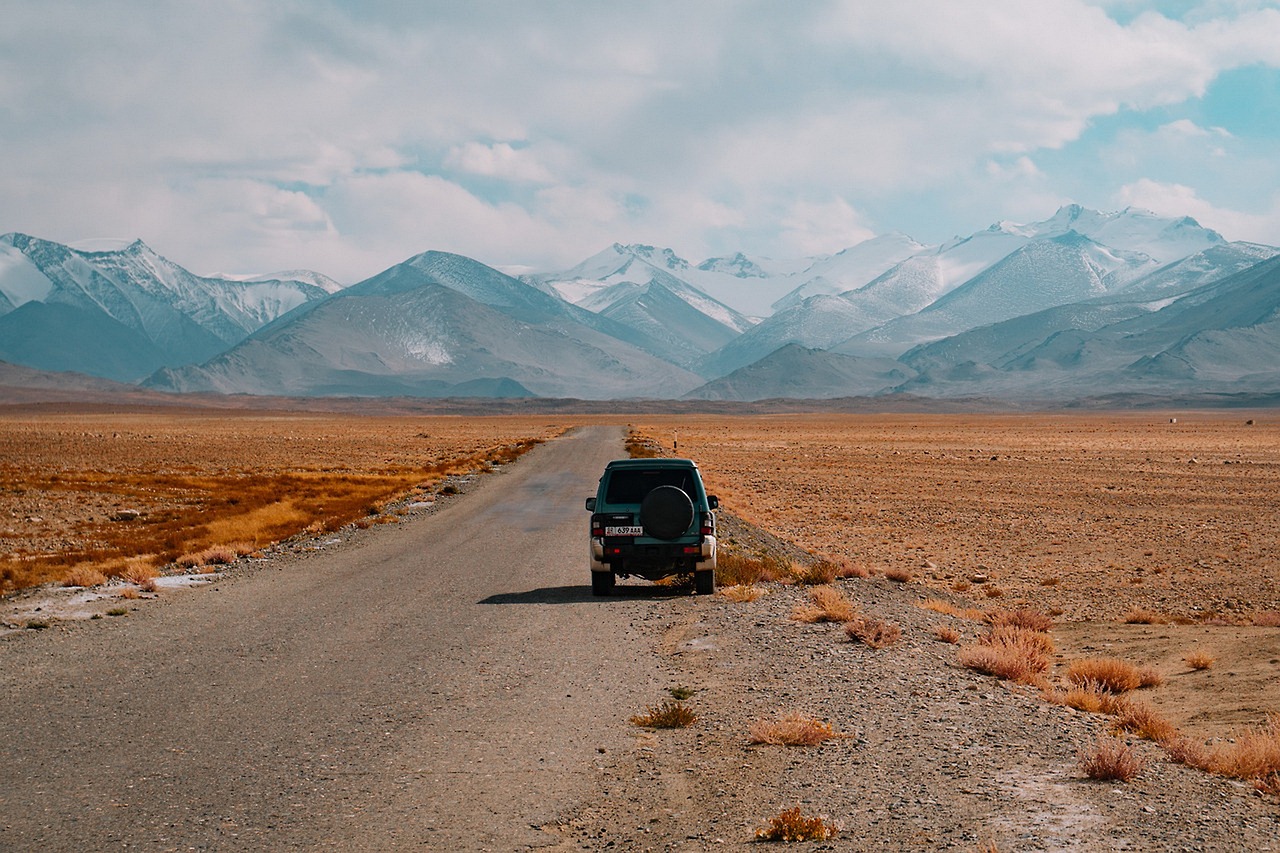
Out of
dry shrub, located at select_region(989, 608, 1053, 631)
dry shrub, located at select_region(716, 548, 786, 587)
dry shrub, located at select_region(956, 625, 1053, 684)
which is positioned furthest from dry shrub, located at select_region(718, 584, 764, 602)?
dry shrub, located at select_region(989, 608, 1053, 631)

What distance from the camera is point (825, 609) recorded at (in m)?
17.0

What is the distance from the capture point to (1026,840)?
752cm

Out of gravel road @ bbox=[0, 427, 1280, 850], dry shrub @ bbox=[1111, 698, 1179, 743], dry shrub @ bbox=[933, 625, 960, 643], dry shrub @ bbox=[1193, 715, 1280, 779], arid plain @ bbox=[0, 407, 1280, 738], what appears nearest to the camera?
gravel road @ bbox=[0, 427, 1280, 850]

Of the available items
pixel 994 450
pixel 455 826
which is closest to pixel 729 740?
pixel 455 826

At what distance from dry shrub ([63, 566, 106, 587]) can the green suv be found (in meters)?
10.1

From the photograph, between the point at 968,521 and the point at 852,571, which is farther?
the point at 968,521

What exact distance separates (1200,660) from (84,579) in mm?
20099

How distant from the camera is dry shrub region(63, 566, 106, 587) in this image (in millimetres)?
20531

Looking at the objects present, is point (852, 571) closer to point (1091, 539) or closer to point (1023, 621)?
point (1023, 621)

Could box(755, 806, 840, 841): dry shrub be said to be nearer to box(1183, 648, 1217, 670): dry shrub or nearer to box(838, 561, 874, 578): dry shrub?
box(1183, 648, 1217, 670): dry shrub

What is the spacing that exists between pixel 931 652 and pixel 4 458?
70.4 metres

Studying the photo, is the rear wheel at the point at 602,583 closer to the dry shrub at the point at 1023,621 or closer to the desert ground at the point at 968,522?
the dry shrub at the point at 1023,621

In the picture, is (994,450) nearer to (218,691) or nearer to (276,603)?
(276,603)

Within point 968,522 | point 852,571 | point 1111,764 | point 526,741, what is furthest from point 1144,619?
point 968,522
